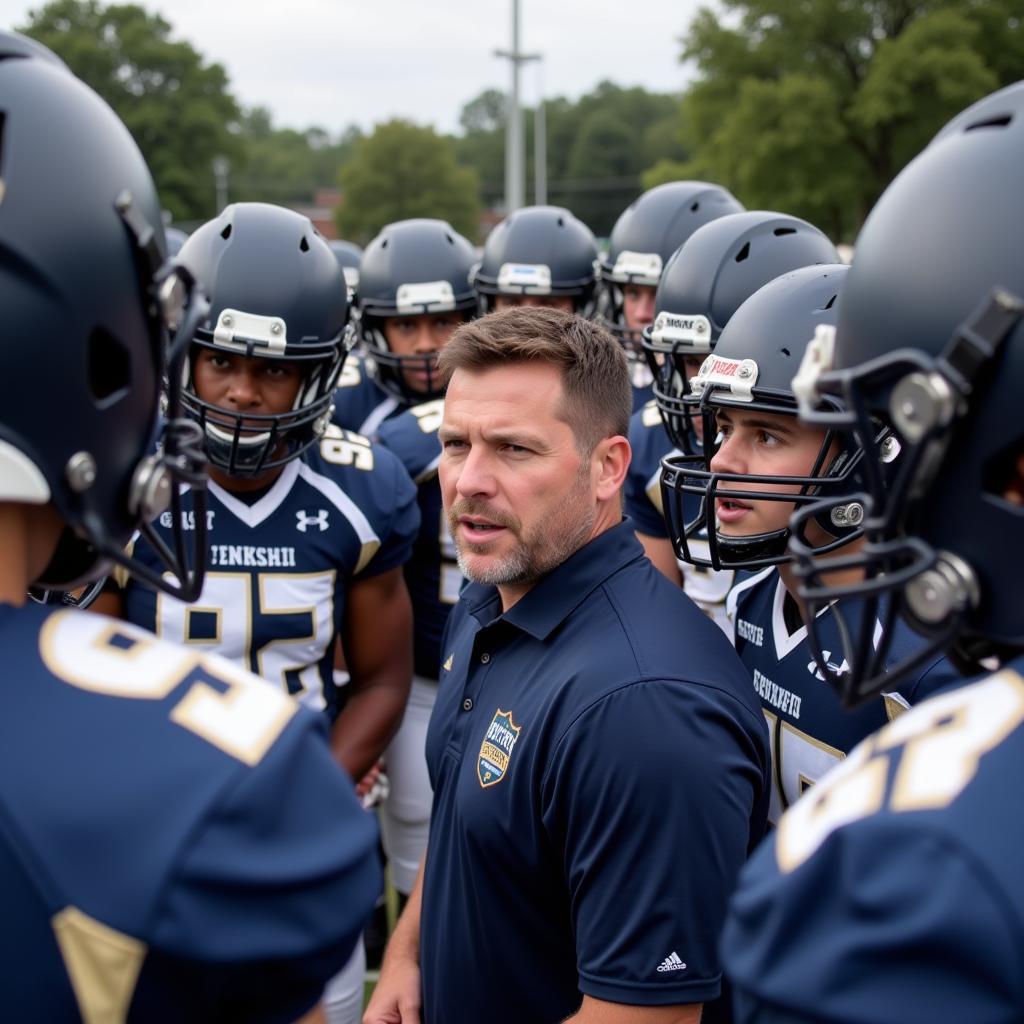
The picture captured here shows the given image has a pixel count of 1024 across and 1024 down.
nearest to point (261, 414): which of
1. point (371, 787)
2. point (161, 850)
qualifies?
point (371, 787)

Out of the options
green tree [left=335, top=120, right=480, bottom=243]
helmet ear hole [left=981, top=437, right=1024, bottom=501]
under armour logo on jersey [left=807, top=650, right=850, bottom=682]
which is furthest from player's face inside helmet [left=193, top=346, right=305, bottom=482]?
green tree [left=335, top=120, right=480, bottom=243]

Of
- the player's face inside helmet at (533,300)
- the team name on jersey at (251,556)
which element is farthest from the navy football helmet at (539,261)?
the team name on jersey at (251,556)

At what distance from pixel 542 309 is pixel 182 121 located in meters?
47.4

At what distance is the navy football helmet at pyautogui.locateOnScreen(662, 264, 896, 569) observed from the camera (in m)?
2.33

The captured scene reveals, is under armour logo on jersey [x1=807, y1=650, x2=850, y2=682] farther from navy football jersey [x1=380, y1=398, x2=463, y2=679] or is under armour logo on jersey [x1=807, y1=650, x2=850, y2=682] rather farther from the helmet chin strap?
navy football jersey [x1=380, y1=398, x2=463, y2=679]

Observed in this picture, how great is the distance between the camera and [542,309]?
243cm

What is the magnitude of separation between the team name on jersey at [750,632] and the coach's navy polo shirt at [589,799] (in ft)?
1.44

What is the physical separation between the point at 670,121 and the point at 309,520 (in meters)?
71.2

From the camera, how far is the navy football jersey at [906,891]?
0.92 m

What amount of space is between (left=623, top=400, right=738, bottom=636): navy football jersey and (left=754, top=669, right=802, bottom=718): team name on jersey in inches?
38.3

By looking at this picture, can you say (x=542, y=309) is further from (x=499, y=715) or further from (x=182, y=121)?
(x=182, y=121)

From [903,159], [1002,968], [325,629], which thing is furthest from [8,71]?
[903,159]

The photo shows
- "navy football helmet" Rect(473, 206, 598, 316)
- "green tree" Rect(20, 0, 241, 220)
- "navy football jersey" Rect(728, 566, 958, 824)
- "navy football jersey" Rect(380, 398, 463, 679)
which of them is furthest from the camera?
"green tree" Rect(20, 0, 241, 220)

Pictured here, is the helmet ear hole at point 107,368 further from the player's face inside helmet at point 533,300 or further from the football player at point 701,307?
the player's face inside helmet at point 533,300
